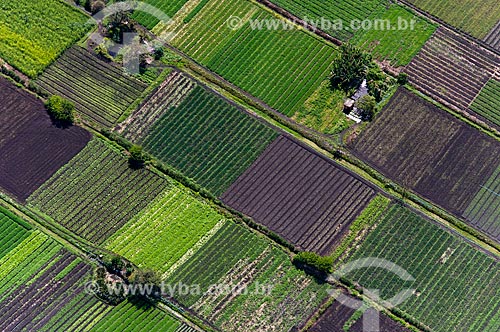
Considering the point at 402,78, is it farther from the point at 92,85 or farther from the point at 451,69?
the point at 92,85

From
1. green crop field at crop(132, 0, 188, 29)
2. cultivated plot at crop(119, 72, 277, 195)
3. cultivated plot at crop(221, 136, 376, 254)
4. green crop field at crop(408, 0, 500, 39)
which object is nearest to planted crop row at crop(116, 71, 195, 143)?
cultivated plot at crop(119, 72, 277, 195)

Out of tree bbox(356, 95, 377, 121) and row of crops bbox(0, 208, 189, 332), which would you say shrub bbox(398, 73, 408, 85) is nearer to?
tree bbox(356, 95, 377, 121)

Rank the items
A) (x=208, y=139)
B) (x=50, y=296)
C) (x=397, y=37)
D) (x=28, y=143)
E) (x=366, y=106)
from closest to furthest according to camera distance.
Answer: (x=50, y=296)
(x=28, y=143)
(x=208, y=139)
(x=366, y=106)
(x=397, y=37)

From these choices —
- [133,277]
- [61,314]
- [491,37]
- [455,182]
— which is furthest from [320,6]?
[61,314]

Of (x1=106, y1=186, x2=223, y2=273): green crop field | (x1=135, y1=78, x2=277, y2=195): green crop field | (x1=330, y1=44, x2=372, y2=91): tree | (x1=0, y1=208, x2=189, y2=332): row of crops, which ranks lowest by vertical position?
(x1=0, y1=208, x2=189, y2=332): row of crops

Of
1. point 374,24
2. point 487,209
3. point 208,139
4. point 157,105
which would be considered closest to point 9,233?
point 157,105

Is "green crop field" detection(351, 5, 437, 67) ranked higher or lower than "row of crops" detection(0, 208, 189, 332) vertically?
higher

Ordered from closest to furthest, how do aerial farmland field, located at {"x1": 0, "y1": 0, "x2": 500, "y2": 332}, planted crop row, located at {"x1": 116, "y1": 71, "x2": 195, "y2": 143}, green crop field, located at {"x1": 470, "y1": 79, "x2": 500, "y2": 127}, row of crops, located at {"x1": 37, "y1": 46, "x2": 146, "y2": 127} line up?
1. aerial farmland field, located at {"x1": 0, "y1": 0, "x2": 500, "y2": 332}
2. planted crop row, located at {"x1": 116, "y1": 71, "x2": 195, "y2": 143}
3. row of crops, located at {"x1": 37, "y1": 46, "x2": 146, "y2": 127}
4. green crop field, located at {"x1": 470, "y1": 79, "x2": 500, "y2": 127}
